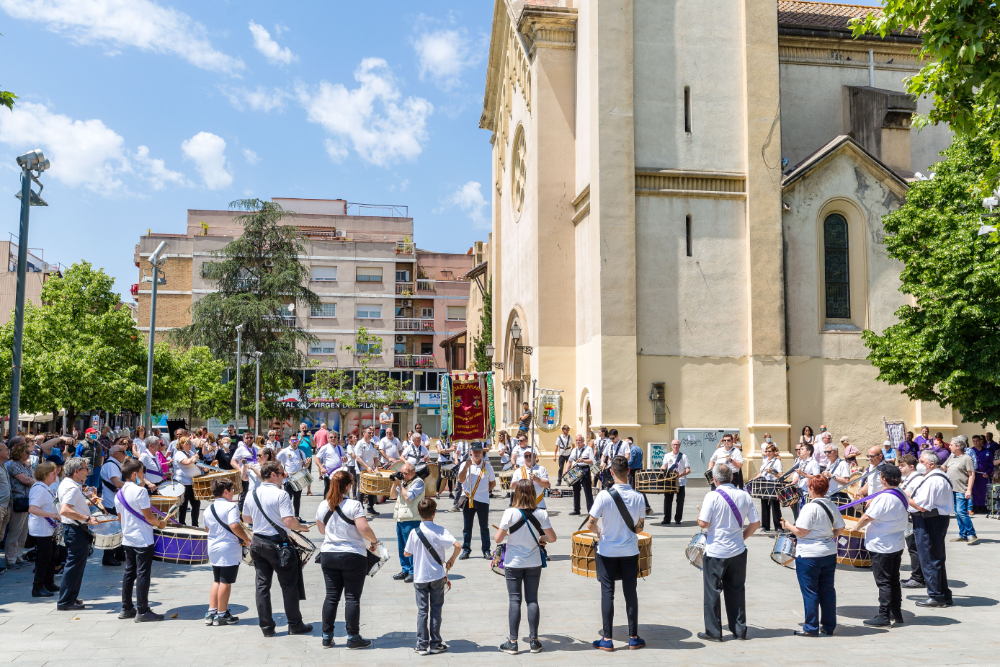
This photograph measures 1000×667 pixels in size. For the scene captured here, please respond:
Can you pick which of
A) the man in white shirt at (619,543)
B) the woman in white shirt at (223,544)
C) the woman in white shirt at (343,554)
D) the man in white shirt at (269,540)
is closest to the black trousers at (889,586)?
the man in white shirt at (619,543)

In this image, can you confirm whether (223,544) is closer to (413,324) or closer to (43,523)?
(43,523)

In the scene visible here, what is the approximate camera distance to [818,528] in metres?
8.92

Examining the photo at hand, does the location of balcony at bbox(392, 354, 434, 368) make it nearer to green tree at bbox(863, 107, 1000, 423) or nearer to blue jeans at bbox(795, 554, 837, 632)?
green tree at bbox(863, 107, 1000, 423)

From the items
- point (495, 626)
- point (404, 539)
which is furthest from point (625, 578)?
point (404, 539)

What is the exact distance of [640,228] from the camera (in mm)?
25484

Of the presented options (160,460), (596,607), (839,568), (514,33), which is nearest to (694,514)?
(839,568)

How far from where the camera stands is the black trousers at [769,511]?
1551 cm

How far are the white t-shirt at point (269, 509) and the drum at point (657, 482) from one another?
9.25 m

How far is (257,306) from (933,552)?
132ft

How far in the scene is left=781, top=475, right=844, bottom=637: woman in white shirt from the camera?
8930 millimetres

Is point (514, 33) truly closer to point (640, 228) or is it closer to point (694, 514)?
point (640, 228)

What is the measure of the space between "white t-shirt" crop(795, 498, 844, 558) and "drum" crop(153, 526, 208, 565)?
6.88 meters

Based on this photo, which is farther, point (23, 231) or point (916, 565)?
point (23, 231)

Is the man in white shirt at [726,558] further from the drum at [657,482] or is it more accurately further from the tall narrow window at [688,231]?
the tall narrow window at [688,231]
